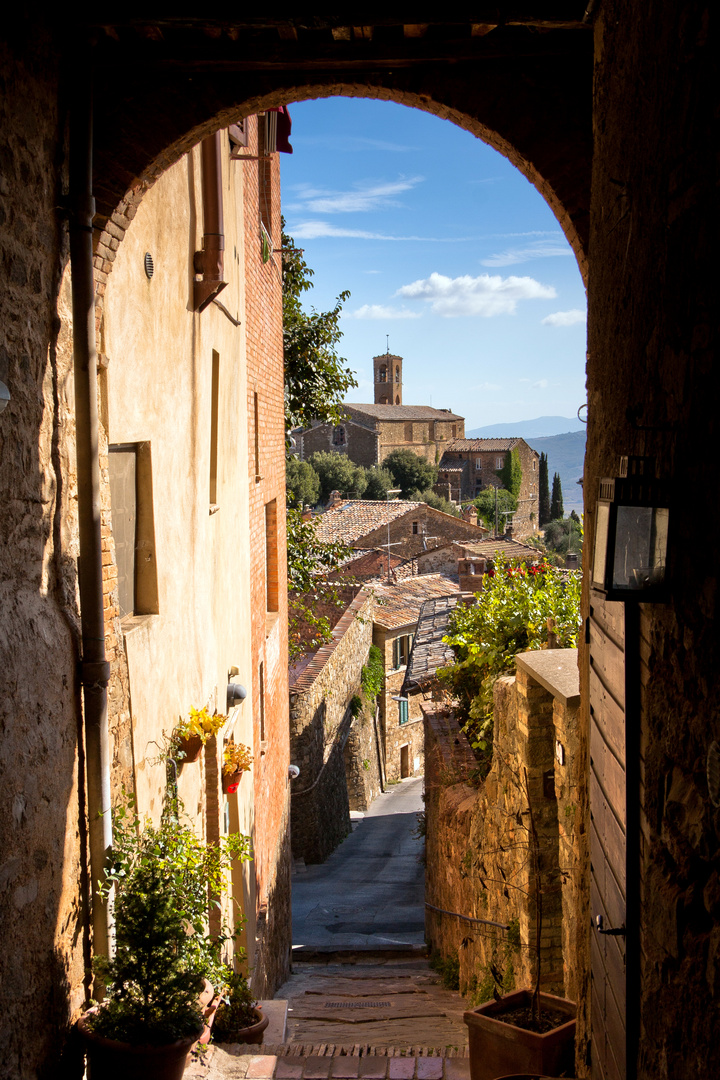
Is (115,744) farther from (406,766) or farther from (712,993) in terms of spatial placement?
(406,766)

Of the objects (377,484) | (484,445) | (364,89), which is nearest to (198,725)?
(364,89)

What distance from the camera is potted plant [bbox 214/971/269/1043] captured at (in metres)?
5.10

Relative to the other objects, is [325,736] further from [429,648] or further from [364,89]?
[364,89]

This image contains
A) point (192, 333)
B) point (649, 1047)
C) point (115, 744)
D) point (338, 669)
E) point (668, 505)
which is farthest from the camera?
point (338, 669)

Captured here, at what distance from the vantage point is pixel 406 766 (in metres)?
25.3

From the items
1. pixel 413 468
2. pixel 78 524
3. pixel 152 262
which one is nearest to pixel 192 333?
pixel 152 262

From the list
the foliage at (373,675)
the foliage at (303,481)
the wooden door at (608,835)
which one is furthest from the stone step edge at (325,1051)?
the foliage at (303,481)

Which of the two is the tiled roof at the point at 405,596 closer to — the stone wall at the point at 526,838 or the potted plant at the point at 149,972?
the stone wall at the point at 526,838

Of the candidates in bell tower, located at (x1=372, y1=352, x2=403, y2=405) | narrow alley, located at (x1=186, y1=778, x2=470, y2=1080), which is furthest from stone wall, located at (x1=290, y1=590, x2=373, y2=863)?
bell tower, located at (x1=372, y1=352, x2=403, y2=405)

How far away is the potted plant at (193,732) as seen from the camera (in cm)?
485

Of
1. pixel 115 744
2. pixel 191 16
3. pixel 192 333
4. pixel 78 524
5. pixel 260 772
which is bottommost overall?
pixel 260 772

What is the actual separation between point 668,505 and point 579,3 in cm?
220

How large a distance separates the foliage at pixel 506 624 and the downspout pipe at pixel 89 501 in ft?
13.3

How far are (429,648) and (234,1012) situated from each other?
7.99 meters
